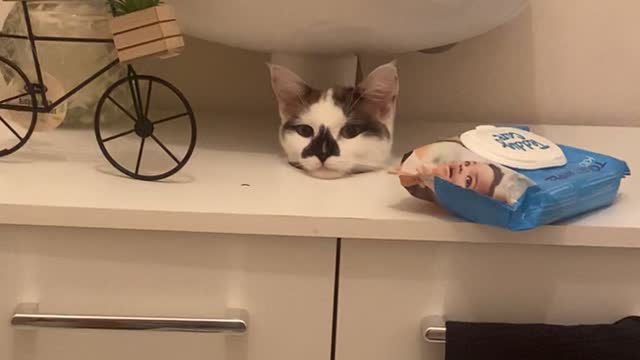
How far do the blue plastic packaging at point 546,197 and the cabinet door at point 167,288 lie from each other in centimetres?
13

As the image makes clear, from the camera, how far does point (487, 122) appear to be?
1265mm

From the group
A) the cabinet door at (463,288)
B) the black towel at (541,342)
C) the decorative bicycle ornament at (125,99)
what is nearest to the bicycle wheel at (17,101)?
the decorative bicycle ornament at (125,99)

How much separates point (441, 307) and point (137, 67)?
0.50 m

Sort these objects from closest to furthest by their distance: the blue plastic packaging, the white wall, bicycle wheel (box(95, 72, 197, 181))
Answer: the blue plastic packaging → bicycle wheel (box(95, 72, 197, 181)) → the white wall

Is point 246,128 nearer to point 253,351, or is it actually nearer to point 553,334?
point 253,351

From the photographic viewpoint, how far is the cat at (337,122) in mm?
901

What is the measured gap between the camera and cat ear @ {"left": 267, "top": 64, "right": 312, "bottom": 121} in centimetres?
91

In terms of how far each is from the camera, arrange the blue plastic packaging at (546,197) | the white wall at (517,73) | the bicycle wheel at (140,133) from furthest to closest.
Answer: the white wall at (517,73), the bicycle wheel at (140,133), the blue plastic packaging at (546,197)

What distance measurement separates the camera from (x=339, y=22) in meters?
0.86

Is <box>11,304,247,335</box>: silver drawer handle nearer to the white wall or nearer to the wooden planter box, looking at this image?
the wooden planter box

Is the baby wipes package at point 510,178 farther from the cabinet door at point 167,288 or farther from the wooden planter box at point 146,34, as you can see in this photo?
the wooden planter box at point 146,34

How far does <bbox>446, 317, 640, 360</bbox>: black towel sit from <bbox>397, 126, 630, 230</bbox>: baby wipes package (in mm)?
111

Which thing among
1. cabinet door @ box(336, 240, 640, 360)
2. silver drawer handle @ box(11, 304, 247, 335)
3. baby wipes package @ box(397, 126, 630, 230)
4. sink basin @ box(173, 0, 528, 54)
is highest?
sink basin @ box(173, 0, 528, 54)

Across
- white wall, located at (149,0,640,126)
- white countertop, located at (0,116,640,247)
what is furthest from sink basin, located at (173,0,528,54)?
white wall, located at (149,0,640,126)
